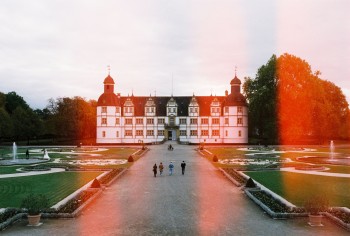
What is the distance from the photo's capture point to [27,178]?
32.2 metres

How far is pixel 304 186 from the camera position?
1088 inches

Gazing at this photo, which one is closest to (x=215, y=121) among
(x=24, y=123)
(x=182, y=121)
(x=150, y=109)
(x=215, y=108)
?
(x=215, y=108)

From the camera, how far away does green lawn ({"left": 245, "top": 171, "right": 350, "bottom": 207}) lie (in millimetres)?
23359

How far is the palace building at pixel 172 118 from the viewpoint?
92562 millimetres

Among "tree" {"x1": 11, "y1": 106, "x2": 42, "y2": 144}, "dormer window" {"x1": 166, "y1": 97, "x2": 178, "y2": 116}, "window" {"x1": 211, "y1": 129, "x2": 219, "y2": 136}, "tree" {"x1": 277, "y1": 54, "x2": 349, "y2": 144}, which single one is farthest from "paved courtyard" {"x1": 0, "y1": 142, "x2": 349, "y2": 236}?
"tree" {"x1": 11, "y1": 106, "x2": 42, "y2": 144}

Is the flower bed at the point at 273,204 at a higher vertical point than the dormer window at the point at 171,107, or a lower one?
lower

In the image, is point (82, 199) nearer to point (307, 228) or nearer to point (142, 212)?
point (142, 212)

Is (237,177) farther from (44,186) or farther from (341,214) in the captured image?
(44,186)

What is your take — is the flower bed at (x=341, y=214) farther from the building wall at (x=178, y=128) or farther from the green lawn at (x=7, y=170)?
the building wall at (x=178, y=128)

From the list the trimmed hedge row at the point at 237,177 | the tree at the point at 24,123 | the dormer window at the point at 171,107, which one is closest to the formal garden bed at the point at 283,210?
the trimmed hedge row at the point at 237,177

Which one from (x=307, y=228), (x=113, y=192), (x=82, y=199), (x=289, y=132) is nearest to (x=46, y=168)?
(x=113, y=192)

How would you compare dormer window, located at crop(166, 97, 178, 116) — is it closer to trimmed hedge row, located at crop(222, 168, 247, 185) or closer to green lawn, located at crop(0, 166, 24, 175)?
green lawn, located at crop(0, 166, 24, 175)

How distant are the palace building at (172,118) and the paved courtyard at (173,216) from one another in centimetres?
6458

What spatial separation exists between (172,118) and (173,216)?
78568 millimetres
